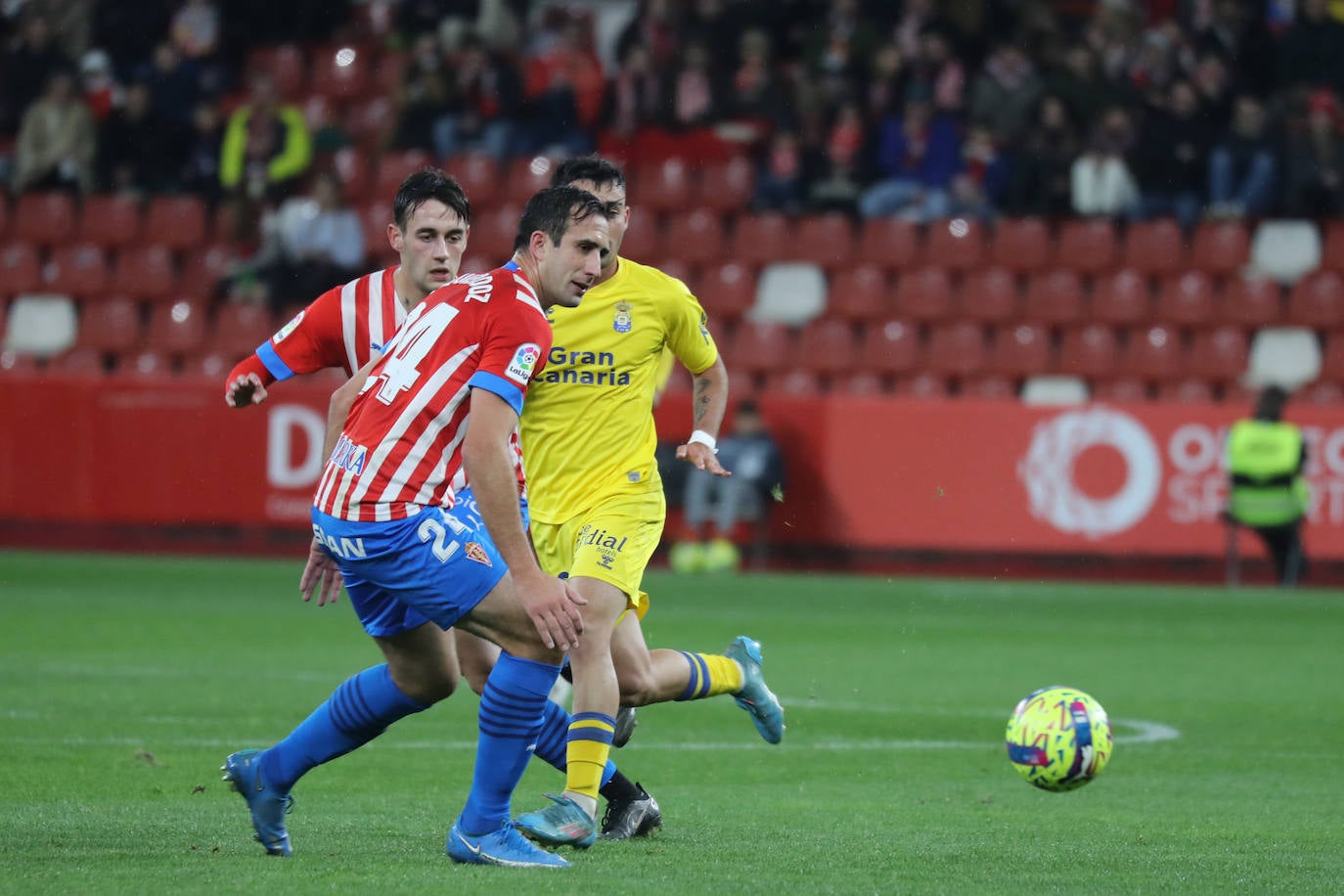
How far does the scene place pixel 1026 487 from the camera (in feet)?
56.6

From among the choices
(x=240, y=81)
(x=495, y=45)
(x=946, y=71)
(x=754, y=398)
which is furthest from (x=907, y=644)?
(x=240, y=81)

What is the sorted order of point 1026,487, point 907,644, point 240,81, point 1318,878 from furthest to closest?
point 240,81 → point 1026,487 → point 907,644 → point 1318,878

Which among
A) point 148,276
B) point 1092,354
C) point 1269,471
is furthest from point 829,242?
point 148,276

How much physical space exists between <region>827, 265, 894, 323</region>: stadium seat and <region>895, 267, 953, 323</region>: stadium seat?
170 mm

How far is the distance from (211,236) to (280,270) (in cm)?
175

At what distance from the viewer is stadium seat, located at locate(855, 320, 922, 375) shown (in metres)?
19.2

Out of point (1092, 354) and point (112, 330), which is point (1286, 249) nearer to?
point (1092, 354)

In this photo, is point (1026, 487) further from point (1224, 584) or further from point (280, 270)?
point (280, 270)

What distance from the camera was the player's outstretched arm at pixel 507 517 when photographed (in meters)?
5.19

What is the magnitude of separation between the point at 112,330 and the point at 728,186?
249 inches

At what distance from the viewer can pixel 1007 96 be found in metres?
19.6

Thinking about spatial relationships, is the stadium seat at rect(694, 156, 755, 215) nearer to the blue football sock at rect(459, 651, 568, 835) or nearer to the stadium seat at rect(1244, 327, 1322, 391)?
the stadium seat at rect(1244, 327, 1322, 391)

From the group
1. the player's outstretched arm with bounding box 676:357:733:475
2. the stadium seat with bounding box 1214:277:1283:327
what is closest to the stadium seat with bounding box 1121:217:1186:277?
the stadium seat with bounding box 1214:277:1283:327

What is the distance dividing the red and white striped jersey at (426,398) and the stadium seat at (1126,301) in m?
14.5
